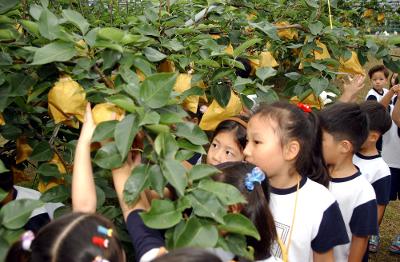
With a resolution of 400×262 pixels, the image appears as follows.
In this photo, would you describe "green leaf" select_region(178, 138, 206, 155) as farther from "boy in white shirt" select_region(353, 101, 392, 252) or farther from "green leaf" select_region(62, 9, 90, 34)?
"boy in white shirt" select_region(353, 101, 392, 252)

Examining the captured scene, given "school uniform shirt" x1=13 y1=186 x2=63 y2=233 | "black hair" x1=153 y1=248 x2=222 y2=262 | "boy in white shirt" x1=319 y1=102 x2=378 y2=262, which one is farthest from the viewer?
"boy in white shirt" x1=319 y1=102 x2=378 y2=262

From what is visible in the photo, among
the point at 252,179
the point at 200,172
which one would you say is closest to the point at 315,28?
the point at 252,179

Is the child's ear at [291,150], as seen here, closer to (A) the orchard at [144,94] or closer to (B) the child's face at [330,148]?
(A) the orchard at [144,94]

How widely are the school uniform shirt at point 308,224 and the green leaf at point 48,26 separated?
91 cm

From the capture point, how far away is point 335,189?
1932 millimetres

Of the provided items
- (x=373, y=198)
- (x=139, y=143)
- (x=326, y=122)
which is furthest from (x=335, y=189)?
(x=139, y=143)

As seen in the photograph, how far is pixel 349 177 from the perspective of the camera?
194cm

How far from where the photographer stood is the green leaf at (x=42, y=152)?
1389 mm

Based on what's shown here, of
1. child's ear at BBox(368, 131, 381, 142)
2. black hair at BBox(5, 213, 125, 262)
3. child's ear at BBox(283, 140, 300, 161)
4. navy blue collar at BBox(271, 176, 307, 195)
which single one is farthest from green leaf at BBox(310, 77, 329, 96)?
black hair at BBox(5, 213, 125, 262)

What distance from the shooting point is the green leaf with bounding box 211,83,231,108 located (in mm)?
1508

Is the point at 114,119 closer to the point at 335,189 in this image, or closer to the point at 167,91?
the point at 167,91

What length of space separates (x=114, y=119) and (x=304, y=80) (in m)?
0.99

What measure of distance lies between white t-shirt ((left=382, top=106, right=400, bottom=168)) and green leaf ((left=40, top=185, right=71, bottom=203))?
2649mm

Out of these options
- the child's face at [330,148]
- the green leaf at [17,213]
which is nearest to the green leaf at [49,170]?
the green leaf at [17,213]
